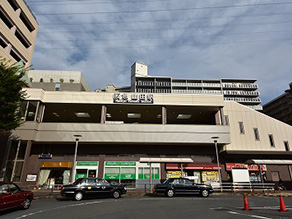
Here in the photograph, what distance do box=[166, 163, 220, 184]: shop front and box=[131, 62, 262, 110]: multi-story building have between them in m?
50.0

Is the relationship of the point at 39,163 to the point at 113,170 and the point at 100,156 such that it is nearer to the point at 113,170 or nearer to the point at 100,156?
the point at 100,156

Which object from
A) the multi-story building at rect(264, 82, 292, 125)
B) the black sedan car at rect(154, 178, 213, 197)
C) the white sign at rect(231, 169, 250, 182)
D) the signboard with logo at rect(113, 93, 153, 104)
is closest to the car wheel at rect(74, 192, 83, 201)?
the black sedan car at rect(154, 178, 213, 197)

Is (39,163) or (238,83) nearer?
(39,163)

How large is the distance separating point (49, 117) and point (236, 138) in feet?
85.6

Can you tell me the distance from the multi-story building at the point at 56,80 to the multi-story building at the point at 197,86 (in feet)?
108

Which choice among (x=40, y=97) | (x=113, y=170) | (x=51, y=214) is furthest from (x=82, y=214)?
(x=40, y=97)

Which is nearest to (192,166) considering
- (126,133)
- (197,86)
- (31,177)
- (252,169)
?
(252,169)

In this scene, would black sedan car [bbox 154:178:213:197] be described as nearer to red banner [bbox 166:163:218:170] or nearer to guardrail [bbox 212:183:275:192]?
guardrail [bbox 212:183:275:192]

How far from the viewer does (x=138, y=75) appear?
247ft

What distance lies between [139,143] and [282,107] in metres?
73.2

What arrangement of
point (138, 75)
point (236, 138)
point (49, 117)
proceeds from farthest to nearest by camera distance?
point (138, 75), point (49, 117), point (236, 138)

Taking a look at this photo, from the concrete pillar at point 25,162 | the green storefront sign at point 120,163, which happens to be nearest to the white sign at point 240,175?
the green storefront sign at point 120,163

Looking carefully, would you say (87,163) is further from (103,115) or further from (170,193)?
(170,193)

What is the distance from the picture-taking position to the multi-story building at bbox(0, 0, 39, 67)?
24.5 metres
